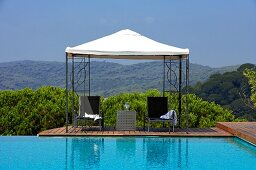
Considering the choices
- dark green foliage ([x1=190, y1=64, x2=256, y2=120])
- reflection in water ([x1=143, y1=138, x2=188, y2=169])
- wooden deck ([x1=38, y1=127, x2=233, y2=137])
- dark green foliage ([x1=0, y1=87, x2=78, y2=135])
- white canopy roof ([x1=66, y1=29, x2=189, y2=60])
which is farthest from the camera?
dark green foliage ([x1=190, y1=64, x2=256, y2=120])

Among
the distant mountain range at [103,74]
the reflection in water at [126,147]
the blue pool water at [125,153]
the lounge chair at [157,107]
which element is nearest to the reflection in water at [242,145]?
the blue pool water at [125,153]

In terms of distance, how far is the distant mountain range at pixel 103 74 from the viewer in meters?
44.8

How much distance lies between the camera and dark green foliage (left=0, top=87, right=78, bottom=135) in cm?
1186

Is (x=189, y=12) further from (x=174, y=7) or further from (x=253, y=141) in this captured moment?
(x=253, y=141)

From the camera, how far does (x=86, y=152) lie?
8.52 meters

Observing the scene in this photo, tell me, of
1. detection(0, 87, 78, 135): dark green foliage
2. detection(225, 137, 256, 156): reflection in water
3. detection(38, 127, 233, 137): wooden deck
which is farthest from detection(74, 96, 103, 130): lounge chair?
detection(225, 137, 256, 156): reflection in water

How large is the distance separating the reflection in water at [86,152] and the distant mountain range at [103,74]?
33.0 meters

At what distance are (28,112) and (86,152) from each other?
3.93 meters

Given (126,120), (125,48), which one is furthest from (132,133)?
(125,48)

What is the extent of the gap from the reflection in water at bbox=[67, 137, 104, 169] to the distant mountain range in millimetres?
32995

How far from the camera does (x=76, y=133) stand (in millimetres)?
10133

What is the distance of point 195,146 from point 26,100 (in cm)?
495

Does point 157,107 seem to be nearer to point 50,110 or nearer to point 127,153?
point 127,153

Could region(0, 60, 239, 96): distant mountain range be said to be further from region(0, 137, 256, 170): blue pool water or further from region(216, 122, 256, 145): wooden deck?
region(0, 137, 256, 170): blue pool water
